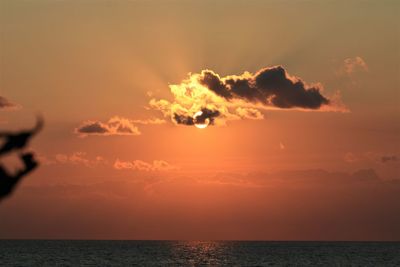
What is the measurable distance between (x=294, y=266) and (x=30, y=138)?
15338 cm

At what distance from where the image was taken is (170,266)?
5817 inches

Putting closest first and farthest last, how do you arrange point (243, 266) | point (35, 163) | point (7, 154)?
point (7, 154) → point (35, 163) → point (243, 266)

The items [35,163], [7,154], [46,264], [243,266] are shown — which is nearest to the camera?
[7,154]

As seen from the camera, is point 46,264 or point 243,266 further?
point 46,264

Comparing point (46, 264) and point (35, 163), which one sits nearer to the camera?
point (35, 163)

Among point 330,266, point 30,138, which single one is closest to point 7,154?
point 30,138

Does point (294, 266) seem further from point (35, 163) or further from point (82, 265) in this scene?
point (35, 163)

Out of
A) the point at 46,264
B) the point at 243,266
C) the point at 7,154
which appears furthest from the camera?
the point at 46,264

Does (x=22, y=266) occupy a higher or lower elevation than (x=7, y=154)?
higher

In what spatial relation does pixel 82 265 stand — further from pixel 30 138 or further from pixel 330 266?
pixel 30 138

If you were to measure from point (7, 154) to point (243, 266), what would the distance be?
5687 inches

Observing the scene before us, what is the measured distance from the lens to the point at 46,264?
15762cm

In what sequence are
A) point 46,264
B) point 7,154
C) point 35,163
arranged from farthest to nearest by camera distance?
point 46,264 < point 35,163 < point 7,154

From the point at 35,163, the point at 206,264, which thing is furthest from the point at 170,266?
the point at 35,163
